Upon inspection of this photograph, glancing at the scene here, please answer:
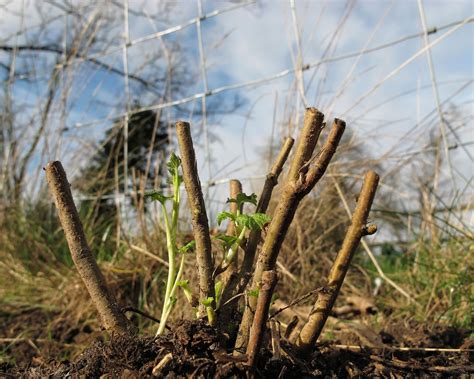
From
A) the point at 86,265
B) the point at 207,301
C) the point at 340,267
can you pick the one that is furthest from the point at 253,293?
the point at 86,265

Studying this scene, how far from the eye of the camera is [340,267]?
3.39ft

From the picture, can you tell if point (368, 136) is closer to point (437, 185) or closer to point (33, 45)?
point (437, 185)

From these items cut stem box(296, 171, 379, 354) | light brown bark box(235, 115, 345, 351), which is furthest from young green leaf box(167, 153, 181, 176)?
cut stem box(296, 171, 379, 354)

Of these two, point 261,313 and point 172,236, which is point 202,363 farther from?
point 172,236

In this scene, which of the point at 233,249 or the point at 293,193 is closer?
the point at 293,193

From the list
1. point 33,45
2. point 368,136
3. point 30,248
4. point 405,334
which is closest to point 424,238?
point 368,136

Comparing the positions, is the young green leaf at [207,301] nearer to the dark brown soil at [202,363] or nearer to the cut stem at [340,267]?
the dark brown soil at [202,363]

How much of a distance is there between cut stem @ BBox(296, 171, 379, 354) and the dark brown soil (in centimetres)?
5

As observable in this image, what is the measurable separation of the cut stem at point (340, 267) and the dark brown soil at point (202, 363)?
0.15 ft

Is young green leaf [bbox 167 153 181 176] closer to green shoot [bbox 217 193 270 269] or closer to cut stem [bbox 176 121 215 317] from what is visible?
cut stem [bbox 176 121 215 317]

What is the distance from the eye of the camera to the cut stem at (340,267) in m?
1.01

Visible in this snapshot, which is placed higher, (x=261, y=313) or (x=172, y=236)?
(x=172, y=236)

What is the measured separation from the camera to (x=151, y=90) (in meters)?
6.31

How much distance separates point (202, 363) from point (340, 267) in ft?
1.07
